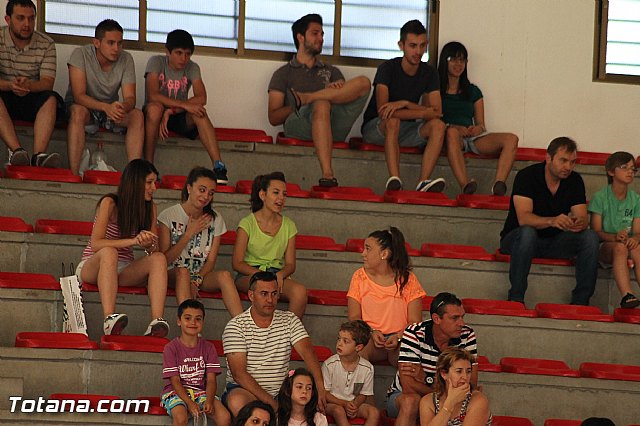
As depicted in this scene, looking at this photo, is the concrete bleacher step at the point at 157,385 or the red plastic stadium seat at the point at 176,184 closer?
the concrete bleacher step at the point at 157,385

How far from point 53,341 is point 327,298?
1405mm

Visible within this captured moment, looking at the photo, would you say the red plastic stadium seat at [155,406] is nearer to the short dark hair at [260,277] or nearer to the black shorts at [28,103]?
the short dark hair at [260,277]

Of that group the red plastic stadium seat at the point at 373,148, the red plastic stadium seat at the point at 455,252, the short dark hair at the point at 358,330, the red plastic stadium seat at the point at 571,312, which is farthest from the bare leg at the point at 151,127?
the red plastic stadium seat at the point at 571,312

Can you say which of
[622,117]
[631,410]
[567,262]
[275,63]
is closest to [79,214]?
[275,63]

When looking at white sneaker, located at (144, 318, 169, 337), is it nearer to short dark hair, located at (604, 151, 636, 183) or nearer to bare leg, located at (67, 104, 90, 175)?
bare leg, located at (67, 104, 90, 175)

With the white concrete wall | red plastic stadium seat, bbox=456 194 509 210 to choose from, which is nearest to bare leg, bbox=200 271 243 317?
red plastic stadium seat, bbox=456 194 509 210

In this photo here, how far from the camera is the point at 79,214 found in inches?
266

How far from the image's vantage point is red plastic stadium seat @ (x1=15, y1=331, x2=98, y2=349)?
17.8 feet

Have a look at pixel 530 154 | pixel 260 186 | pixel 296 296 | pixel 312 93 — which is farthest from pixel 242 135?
pixel 296 296

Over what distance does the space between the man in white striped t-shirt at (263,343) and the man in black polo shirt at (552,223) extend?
139cm

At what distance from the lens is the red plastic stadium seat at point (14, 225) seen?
20.5ft

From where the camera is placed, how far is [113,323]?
5559 mm

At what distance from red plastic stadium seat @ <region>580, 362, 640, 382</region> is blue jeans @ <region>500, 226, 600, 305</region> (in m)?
0.58

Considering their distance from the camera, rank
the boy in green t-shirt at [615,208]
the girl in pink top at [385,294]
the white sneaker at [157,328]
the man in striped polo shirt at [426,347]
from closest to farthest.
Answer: the man in striped polo shirt at [426,347], the white sneaker at [157,328], the girl in pink top at [385,294], the boy in green t-shirt at [615,208]
